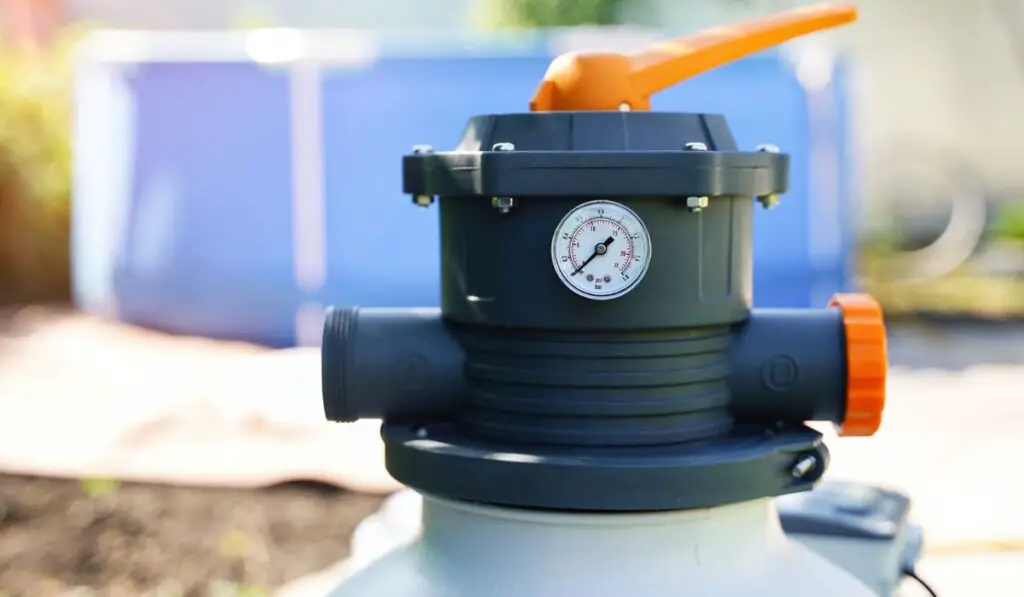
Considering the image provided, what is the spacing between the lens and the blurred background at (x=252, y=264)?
8.75 feet

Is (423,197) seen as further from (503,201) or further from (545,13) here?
(545,13)

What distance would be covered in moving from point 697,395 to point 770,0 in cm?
760

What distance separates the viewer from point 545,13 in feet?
22.3

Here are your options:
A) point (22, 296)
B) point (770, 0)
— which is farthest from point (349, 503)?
point (770, 0)

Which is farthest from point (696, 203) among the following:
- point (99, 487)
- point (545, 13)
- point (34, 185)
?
point (545, 13)

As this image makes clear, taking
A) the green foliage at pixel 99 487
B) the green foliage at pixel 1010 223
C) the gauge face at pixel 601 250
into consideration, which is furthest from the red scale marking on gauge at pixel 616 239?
the green foliage at pixel 1010 223

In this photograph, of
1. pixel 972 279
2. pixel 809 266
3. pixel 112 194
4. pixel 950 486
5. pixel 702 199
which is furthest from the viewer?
pixel 972 279

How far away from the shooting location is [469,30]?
7543 millimetres

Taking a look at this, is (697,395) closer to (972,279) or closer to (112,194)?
(112,194)

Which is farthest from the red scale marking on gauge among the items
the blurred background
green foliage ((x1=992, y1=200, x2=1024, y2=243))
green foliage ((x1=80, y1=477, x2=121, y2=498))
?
green foliage ((x1=992, y1=200, x2=1024, y2=243))

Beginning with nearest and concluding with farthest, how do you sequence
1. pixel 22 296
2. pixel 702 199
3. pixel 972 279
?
pixel 702 199
pixel 22 296
pixel 972 279

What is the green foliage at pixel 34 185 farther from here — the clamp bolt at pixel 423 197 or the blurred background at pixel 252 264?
the clamp bolt at pixel 423 197

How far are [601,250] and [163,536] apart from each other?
2080 millimetres

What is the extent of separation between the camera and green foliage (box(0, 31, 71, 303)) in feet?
19.4
